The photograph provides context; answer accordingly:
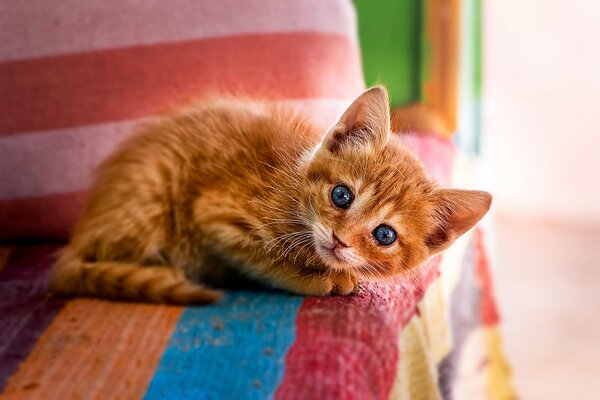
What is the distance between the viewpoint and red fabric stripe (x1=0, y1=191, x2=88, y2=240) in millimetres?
1423

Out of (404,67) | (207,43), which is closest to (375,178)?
(207,43)

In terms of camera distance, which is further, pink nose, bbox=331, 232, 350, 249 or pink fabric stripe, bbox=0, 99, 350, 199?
pink fabric stripe, bbox=0, 99, 350, 199

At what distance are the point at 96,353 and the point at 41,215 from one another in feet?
1.96

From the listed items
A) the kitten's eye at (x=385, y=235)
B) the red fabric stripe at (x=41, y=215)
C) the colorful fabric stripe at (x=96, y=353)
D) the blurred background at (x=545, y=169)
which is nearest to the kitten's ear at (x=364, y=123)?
the kitten's eye at (x=385, y=235)

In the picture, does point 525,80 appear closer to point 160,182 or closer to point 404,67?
point 404,67

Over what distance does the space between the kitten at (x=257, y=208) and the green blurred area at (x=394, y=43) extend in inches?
36.2

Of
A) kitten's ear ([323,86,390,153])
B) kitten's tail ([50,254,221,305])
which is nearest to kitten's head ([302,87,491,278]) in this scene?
kitten's ear ([323,86,390,153])

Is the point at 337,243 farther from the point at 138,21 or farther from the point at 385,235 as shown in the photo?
the point at 138,21

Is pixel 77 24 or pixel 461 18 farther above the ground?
pixel 77 24

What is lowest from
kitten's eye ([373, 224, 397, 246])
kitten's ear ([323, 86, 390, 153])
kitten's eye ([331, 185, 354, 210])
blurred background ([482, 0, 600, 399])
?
blurred background ([482, 0, 600, 399])

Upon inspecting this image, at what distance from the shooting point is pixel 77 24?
1408mm

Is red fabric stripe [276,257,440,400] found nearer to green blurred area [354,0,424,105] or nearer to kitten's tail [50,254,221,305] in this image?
kitten's tail [50,254,221,305]

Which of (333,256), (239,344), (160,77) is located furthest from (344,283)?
(160,77)

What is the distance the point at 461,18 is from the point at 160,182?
1.20 meters
